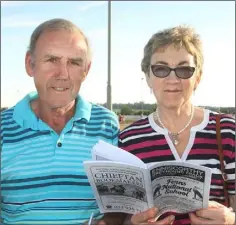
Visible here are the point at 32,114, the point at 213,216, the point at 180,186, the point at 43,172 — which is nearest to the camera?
the point at 180,186

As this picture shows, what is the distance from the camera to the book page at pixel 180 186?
188cm

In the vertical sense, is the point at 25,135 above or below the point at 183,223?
above

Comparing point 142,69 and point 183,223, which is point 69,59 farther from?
point 183,223

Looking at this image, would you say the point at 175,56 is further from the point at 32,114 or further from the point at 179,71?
the point at 32,114

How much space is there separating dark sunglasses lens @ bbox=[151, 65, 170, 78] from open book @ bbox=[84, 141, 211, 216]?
63 cm

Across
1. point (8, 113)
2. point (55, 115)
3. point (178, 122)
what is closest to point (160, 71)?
point (178, 122)

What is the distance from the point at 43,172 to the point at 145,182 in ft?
2.41

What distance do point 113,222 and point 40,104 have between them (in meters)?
0.88

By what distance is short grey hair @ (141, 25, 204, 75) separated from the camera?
251cm

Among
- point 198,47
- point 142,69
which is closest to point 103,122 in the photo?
point 142,69

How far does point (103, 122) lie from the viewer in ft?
8.65

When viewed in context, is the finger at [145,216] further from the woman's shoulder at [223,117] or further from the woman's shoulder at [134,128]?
the woman's shoulder at [223,117]

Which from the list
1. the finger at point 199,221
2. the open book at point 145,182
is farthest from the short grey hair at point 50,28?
the finger at point 199,221

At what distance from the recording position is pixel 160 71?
2482mm
